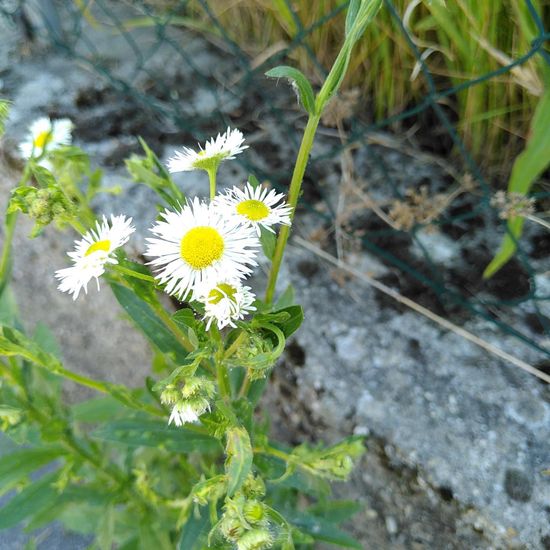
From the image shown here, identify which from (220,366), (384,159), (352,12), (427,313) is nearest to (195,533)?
(220,366)

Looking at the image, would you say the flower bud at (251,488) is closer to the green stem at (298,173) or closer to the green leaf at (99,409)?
the green stem at (298,173)

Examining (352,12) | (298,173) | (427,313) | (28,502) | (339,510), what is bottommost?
(28,502)

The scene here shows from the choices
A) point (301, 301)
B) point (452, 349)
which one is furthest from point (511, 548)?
point (301, 301)

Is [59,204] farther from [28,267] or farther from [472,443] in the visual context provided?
[28,267]

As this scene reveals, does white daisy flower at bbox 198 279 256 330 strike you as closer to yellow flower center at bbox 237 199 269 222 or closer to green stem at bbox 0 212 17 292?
yellow flower center at bbox 237 199 269 222

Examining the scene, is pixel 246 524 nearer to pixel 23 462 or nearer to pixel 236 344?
pixel 236 344

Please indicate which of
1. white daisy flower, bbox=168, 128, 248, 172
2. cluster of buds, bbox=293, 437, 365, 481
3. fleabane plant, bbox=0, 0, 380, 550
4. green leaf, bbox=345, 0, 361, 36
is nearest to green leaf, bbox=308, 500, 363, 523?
fleabane plant, bbox=0, 0, 380, 550
